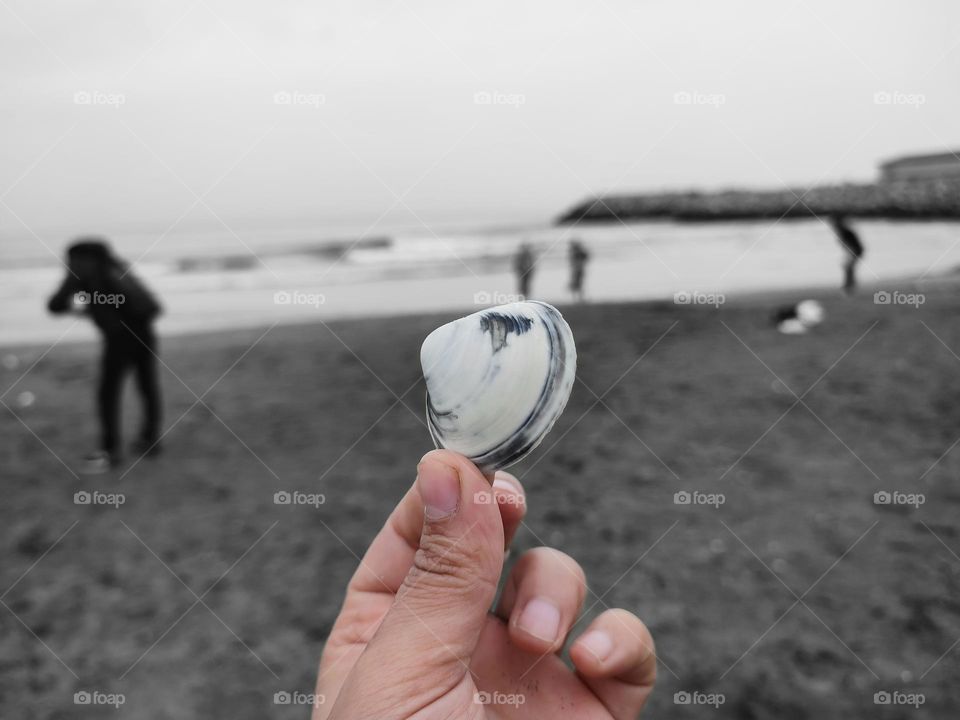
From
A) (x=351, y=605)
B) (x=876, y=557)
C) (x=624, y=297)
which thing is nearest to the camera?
(x=351, y=605)

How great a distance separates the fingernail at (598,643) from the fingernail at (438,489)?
0.74 m

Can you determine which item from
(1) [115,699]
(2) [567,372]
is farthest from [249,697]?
(2) [567,372]

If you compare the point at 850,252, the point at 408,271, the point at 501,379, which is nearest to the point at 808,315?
the point at 850,252

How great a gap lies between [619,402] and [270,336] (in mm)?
7859

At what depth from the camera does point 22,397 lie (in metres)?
9.30

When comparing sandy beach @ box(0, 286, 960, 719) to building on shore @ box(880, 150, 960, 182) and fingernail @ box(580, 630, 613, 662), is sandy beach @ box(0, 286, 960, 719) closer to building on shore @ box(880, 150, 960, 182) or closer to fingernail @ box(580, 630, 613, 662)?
fingernail @ box(580, 630, 613, 662)

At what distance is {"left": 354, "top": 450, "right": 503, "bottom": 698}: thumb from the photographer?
1.54 metres

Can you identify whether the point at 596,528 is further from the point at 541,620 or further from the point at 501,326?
the point at 501,326

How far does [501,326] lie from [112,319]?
5494mm

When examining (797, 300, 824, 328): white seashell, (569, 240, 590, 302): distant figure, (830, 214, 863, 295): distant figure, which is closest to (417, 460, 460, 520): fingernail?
(797, 300, 824, 328): white seashell

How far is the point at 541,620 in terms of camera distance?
2.04 meters

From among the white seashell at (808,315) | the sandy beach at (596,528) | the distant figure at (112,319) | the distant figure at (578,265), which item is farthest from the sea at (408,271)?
the distant figure at (112,319)

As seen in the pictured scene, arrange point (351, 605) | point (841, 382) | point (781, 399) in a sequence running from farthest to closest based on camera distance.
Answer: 1. point (841, 382)
2. point (781, 399)
3. point (351, 605)

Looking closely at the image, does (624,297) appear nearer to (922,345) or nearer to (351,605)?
(922,345)
